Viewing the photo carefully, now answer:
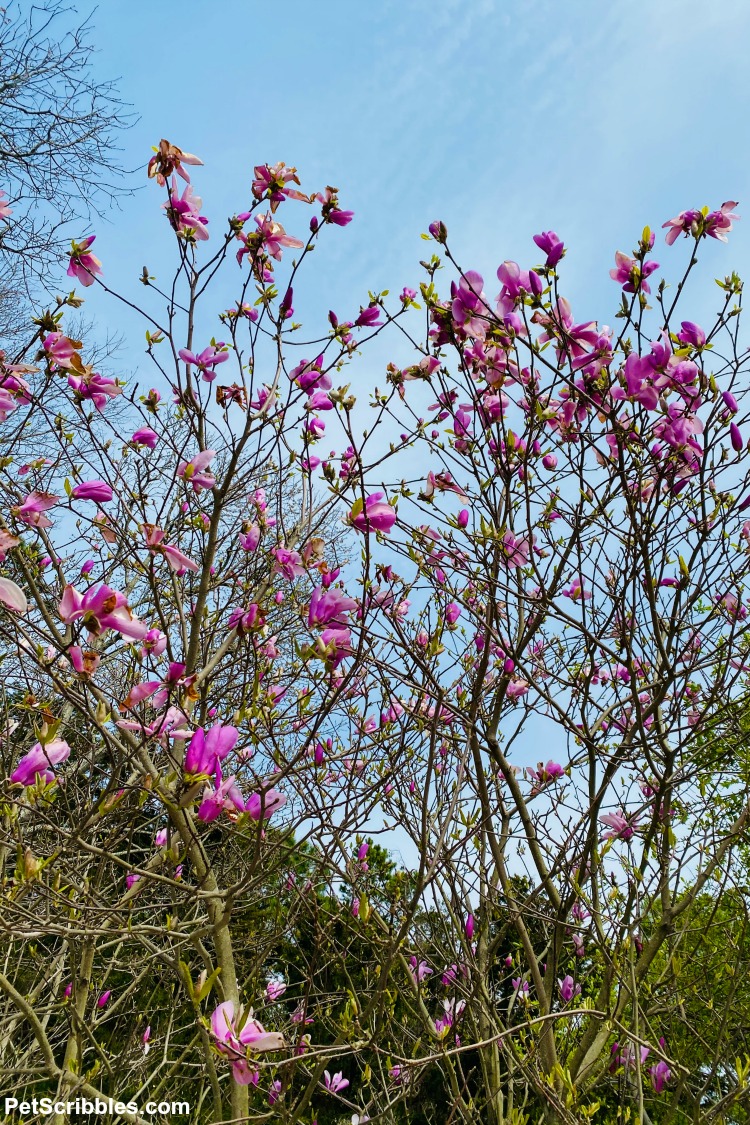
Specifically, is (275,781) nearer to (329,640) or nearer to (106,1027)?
(329,640)

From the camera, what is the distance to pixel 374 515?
1.96 m

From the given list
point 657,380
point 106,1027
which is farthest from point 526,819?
point 106,1027

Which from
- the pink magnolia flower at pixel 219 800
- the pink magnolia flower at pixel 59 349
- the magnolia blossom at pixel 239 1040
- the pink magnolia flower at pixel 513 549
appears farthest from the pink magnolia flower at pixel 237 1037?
the pink magnolia flower at pixel 59 349

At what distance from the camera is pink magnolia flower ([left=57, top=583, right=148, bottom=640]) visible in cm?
169

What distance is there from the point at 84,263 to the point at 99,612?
1.51 metres

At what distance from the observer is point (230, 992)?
293 centimetres

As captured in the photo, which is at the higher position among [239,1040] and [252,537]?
[252,537]

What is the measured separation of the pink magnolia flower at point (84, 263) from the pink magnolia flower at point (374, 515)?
1.42 metres

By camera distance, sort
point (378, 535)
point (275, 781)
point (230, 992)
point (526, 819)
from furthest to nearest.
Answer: point (230, 992) < point (526, 819) < point (378, 535) < point (275, 781)

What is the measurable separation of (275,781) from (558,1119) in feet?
4.80

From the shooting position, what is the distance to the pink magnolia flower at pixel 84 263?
262 centimetres

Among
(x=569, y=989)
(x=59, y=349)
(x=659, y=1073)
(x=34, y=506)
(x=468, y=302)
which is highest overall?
(x=468, y=302)

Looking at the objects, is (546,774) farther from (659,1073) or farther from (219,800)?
(219,800)

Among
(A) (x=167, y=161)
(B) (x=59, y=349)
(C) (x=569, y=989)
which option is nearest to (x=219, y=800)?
(B) (x=59, y=349)
